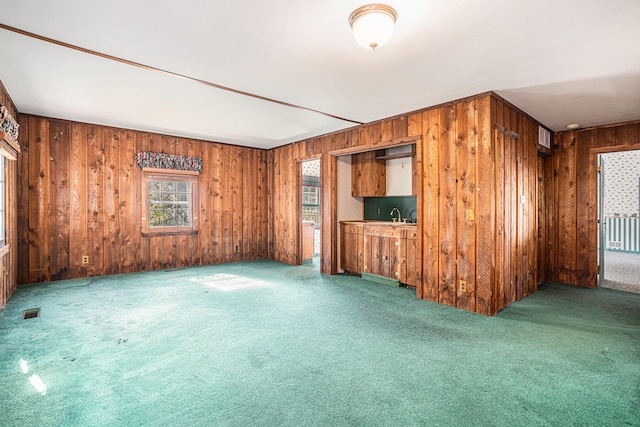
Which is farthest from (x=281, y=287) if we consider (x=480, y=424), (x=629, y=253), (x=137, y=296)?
(x=629, y=253)

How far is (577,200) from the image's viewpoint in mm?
5043

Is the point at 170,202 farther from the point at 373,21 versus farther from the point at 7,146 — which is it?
the point at 373,21

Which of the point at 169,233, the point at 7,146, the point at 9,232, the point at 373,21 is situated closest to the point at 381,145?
the point at 373,21

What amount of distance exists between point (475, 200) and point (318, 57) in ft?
7.64

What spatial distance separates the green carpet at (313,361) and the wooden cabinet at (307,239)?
8.52 ft

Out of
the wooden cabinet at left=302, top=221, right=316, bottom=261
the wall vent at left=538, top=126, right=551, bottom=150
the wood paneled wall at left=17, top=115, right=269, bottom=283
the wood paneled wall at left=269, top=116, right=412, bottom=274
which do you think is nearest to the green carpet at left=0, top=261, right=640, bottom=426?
the wood paneled wall at left=17, top=115, right=269, bottom=283

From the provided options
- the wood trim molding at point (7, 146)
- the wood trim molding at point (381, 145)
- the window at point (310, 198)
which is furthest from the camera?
the window at point (310, 198)

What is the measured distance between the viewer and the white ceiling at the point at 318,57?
2133mm

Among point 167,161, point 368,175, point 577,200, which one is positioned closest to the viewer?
point 577,200

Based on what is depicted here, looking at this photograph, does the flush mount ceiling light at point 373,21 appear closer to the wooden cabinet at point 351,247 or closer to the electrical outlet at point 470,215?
the electrical outlet at point 470,215

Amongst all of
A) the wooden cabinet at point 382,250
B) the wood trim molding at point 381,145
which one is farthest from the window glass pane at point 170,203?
the wooden cabinet at point 382,250

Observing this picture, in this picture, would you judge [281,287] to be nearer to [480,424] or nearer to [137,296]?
[137,296]

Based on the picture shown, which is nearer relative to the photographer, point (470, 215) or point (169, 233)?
point (470, 215)

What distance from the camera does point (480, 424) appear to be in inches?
69.0
